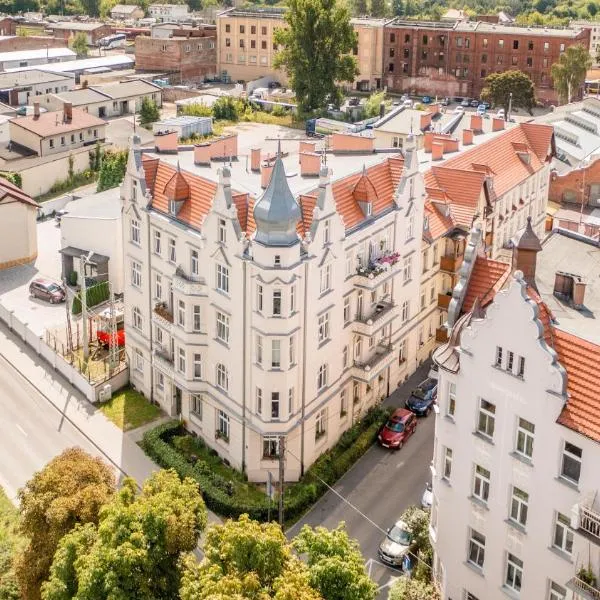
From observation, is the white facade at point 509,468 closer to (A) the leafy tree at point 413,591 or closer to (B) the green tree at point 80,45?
(A) the leafy tree at point 413,591

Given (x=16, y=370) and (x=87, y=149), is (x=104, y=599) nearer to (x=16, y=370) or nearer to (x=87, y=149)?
(x=16, y=370)

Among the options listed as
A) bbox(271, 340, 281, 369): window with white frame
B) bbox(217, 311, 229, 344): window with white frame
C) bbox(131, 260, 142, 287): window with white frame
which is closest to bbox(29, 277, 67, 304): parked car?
bbox(131, 260, 142, 287): window with white frame

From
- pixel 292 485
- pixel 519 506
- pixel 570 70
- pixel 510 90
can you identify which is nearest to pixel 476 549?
pixel 519 506

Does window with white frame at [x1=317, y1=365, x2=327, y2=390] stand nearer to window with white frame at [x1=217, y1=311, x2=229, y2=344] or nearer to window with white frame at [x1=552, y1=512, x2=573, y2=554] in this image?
window with white frame at [x1=217, y1=311, x2=229, y2=344]

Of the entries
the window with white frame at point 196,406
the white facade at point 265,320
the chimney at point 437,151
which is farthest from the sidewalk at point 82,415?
the chimney at point 437,151

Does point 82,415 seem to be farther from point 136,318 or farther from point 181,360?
point 181,360
